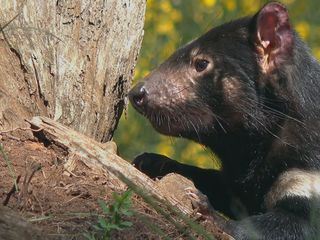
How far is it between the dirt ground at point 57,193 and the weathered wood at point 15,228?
0.48 feet

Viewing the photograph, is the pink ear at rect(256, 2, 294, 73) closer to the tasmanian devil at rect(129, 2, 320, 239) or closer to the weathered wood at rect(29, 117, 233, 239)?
the tasmanian devil at rect(129, 2, 320, 239)

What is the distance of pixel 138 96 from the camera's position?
5.38m

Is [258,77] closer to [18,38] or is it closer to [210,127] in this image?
[210,127]

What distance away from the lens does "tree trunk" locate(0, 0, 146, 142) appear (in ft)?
16.0

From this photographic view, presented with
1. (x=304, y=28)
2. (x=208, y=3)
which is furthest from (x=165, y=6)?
(x=304, y=28)

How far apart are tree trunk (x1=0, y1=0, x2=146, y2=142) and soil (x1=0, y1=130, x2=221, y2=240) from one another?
31 cm

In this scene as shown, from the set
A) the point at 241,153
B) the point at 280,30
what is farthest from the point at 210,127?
the point at 280,30

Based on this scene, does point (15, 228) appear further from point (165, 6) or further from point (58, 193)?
point (165, 6)

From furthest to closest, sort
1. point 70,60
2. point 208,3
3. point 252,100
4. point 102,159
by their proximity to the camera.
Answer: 1. point 208,3
2. point 252,100
3. point 70,60
4. point 102,159

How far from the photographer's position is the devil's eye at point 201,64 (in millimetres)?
5406

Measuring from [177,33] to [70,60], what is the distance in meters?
4.12

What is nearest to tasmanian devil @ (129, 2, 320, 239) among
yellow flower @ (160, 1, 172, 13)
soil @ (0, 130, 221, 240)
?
soil @ (0, 130, 221, 240)

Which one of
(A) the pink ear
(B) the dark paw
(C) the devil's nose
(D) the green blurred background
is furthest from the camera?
(D) the green blurred background

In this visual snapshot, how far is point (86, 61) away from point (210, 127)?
888mm
